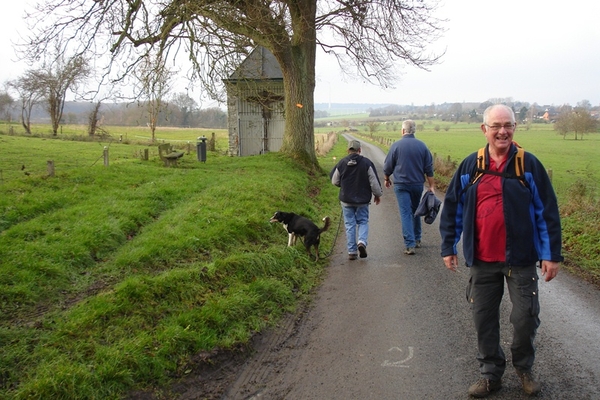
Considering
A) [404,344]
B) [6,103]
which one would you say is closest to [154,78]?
[404,344]

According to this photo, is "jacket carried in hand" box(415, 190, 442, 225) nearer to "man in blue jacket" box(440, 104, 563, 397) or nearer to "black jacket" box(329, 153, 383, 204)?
"black jacket" box(329, 153, 383, 204)

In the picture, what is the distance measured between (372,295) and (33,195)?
7.83m

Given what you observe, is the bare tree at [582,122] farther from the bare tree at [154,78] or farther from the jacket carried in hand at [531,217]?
the jacket carried in hand at [531,217]

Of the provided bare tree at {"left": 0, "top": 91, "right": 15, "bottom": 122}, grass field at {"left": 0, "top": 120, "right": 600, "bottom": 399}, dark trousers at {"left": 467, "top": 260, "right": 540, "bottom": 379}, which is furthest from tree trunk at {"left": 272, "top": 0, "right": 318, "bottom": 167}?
bare tree at {"left": 0, "top": 91, "right": 15, "bottom": 122}

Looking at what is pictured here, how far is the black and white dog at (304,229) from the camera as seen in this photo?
8453mm

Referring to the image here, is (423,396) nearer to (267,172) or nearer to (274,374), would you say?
(274,374)

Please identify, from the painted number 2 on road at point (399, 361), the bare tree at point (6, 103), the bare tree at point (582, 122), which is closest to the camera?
the painted number 2 on road at point (399, 361)

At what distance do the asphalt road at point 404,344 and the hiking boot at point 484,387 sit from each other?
0.18 feet

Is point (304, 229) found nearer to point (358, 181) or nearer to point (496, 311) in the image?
point (358, 181)

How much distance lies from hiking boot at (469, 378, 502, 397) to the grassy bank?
95.3 inches

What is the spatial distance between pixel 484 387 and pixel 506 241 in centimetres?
125

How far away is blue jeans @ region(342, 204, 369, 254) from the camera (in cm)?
870

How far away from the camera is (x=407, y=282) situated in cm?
721

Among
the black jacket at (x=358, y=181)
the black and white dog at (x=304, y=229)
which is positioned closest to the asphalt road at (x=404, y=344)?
the black and white dog at (x=304, y=229)
